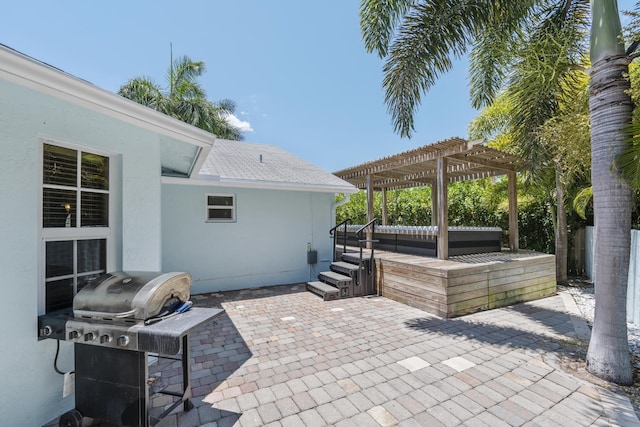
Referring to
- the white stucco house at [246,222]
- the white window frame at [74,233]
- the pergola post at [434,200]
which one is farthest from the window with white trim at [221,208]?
the pergola post at [434,200]

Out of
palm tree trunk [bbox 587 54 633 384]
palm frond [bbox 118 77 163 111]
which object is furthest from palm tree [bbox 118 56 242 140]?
palm tree trunk [bbox 587 54 633 384]

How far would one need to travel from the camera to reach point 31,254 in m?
2.37

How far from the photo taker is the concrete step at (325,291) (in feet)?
21.1

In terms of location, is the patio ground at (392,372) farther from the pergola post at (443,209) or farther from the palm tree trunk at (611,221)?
the pergola post at (443,209)

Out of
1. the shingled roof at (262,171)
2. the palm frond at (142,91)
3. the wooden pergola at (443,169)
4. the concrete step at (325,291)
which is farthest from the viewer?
the palm frond at (142,91)

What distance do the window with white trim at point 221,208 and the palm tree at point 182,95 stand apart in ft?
41.3

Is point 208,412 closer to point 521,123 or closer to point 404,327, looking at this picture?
point 404,327

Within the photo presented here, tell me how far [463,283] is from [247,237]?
5265 mm

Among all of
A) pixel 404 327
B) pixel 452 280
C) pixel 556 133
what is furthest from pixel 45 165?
pixel 556 133

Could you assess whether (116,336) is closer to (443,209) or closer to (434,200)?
(443,209)

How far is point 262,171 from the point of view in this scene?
7.93m

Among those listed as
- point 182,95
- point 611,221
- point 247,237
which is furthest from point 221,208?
point 182,95

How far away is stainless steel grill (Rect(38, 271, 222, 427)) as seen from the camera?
7.02 ft

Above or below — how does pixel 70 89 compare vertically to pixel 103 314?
above
